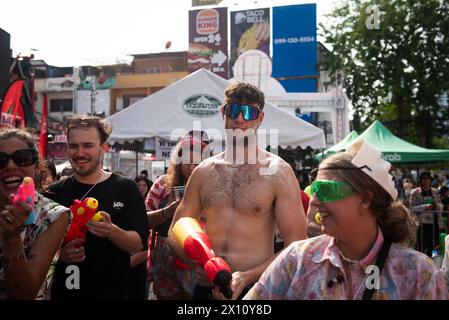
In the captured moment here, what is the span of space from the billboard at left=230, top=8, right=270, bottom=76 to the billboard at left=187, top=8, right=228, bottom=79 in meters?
0.94

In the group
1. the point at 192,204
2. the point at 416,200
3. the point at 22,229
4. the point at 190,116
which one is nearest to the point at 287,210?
the point at 192,204

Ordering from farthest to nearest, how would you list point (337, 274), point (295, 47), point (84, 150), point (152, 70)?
point (152, 70)
point (295, 47)
point (84, 150)
point (337, 274)

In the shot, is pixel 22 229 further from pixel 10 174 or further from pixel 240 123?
pixel 240 123

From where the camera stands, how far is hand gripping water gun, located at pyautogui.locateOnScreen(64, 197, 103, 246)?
279 centimetres

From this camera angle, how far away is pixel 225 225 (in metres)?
3.10

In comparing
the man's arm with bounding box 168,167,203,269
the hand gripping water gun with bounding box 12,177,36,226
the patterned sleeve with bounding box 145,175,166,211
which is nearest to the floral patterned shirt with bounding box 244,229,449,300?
the hand gripping water gun with bounding box 12,177,36,226

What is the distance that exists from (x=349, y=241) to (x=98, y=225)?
4.71ft

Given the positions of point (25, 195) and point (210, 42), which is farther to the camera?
point (210, 42)

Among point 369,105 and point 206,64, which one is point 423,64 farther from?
point 206,64

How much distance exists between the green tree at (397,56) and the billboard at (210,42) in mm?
15933

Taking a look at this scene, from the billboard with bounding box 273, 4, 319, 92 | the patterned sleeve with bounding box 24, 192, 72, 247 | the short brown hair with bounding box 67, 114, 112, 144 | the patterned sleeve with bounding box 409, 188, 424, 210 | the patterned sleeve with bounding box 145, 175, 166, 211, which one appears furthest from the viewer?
the billboard with bounding box 273, 4, 319, 92

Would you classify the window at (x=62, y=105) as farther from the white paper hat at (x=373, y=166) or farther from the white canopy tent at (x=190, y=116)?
the white paper hat at (x=373, y=166)

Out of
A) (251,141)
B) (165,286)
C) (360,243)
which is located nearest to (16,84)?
(165,286)

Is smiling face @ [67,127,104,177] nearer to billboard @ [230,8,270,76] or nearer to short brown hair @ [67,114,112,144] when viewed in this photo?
short brown hair @ [67,114,112,144]
